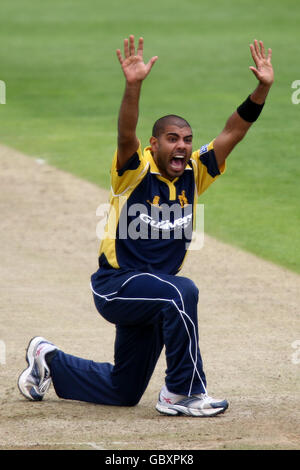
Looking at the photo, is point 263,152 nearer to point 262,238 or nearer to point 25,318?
point 262,238

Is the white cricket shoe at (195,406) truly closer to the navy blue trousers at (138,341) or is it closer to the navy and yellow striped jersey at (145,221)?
the navy blue trousers at (138,341)

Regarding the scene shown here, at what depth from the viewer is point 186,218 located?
240 inches

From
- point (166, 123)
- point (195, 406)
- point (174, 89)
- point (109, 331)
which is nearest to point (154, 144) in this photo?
point (166, 123)

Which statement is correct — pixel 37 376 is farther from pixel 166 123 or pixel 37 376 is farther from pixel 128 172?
pixel 166 123

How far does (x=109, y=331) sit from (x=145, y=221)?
2309mm

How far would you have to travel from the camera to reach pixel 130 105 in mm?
5762

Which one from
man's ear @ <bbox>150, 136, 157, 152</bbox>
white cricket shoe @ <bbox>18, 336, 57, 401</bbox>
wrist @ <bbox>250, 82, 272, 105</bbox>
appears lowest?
white cricket shoe @ <bbox>18, 336, 57, 401</bbox>

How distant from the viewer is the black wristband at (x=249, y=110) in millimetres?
6328

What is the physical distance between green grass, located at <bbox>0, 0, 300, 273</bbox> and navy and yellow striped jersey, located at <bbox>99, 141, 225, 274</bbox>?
3.87 m

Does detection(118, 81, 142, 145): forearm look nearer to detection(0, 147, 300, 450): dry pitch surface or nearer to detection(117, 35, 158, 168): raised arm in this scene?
detection(117, 35, 158, 168): raised arm

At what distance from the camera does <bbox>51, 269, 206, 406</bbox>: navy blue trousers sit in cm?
581

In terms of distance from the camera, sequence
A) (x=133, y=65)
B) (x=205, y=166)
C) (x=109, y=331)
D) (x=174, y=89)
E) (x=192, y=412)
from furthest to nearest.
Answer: (x=174, y=89) → (x=109, y=331) → (x=205, y=166) → (x=192, y=412) → (x=133, y=65)

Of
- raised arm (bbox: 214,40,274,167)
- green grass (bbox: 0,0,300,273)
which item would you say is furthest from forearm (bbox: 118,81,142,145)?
green grass (bbox: 0,0,300,273)

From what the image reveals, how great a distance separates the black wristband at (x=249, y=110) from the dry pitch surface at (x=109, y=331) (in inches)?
70.6
